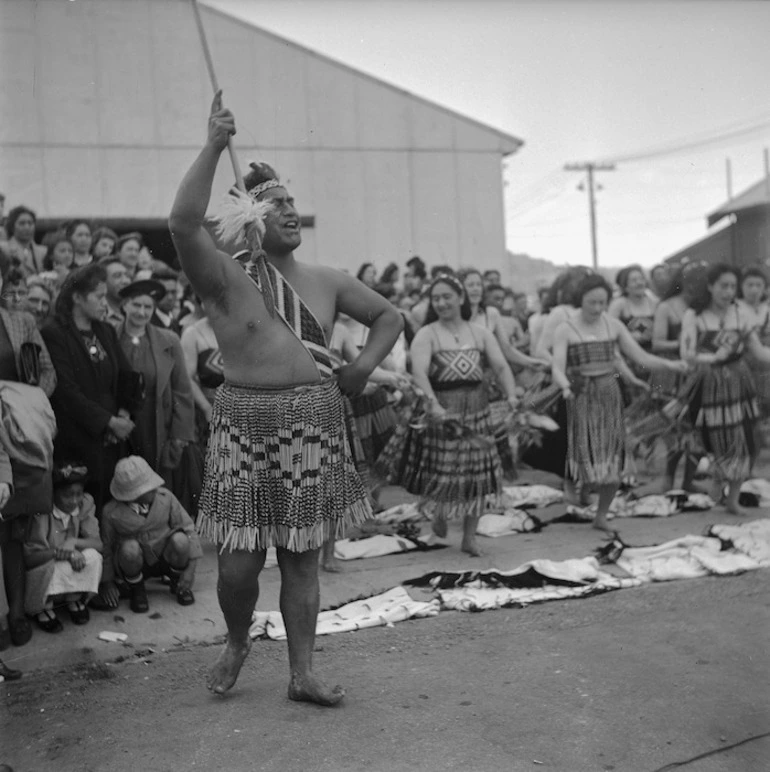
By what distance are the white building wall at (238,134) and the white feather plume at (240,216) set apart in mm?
6615

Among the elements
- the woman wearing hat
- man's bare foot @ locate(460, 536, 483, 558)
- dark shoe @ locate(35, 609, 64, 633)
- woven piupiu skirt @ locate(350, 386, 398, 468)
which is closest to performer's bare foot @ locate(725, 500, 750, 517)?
man's bare foot @ locate(460, 536, 483, 558)

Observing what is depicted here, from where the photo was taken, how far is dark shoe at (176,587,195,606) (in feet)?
16.5

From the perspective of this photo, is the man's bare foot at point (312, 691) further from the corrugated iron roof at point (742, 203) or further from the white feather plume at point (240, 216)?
the corrugated iron roof at point (742, 203)

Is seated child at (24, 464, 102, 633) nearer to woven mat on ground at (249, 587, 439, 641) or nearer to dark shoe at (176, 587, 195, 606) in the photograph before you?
dark shoe at (176, 587, 195, 606)

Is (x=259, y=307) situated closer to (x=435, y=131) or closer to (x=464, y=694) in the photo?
(x=464, y=694)

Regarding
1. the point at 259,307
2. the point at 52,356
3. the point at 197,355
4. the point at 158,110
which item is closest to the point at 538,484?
the point at 197,355

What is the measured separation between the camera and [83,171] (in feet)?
37.9

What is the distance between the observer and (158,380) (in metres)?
5.57

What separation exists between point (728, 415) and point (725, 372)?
323mm

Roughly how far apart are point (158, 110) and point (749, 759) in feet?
33.6

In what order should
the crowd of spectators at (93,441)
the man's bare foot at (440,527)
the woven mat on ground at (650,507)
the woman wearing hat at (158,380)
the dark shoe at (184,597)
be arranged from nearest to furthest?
1. the crowd of spectators at (93,441)
2. the dark shoe at (184,597)
3. the woman wearing hat at (158,380)
4. the man's bare foot at (440,527)
5. the woven mat on ground at (650,507)

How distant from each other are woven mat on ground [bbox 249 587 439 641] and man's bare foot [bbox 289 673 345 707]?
928 mm

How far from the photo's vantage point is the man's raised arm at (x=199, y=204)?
10.6ft

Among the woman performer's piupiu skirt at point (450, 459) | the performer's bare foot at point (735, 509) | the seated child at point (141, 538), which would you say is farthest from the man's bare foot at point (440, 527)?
the performer's bare foot at point (735, 509)
